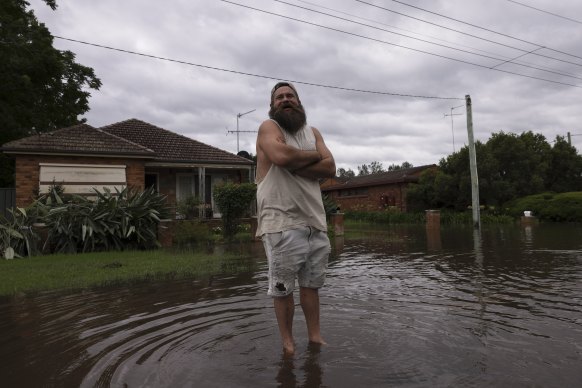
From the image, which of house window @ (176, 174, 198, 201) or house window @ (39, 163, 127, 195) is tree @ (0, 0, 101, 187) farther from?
house window @ (176, 174, 198, 201)

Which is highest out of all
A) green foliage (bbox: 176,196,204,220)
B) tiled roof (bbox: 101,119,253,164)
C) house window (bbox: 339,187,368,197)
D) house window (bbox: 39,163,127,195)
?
tiled roof (bbox: 101,119,253,164)

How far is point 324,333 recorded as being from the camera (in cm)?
343

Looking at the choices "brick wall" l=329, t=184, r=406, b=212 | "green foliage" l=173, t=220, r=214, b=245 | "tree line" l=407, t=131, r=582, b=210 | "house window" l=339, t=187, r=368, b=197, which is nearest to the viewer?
"green foliage" l=173, t=220, r=214, b=245

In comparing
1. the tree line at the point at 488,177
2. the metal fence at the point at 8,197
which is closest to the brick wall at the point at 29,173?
the metal fence at the point at 8,197

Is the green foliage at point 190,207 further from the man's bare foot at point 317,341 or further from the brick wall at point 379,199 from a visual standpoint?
the brick wall at point 379,199

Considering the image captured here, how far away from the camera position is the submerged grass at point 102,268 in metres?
6.20

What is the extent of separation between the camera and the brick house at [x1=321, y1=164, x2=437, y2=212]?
29688 mm

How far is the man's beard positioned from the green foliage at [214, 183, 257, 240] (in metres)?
9.79

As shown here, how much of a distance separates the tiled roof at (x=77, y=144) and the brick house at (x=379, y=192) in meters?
Result: 19.5

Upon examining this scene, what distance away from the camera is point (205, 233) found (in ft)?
42.5

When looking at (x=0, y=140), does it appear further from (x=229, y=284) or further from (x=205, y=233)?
(x=229, y=284)

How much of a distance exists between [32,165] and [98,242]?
471 centimetres

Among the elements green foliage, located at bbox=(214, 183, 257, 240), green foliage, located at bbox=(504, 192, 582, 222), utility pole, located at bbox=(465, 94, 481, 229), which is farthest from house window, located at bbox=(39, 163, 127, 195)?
green foliage, located at bbox=(504, 192, 582, 222)

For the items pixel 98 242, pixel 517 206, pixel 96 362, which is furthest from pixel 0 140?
pixel 517 206
